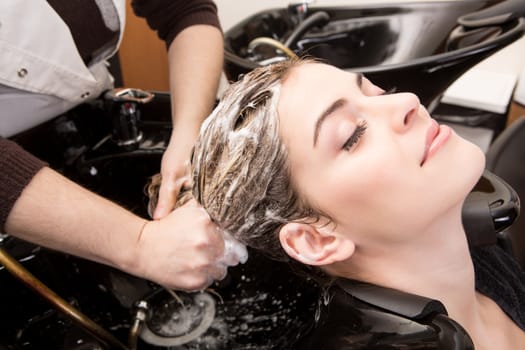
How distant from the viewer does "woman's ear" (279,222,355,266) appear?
0.76 metres

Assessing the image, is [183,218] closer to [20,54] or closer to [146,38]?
[20,54]

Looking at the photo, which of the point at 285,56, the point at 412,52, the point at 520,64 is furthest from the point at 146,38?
the point at 520,64

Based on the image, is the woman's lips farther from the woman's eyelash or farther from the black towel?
the black towel

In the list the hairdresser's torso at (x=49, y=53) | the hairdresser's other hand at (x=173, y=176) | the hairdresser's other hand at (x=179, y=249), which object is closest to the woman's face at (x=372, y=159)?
the hairdresser's other hand at (x=179, y=249)

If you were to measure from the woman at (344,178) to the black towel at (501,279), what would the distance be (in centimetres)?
12

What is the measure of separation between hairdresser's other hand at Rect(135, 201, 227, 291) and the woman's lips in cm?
39

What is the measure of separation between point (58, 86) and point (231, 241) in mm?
539

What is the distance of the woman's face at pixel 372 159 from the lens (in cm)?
69

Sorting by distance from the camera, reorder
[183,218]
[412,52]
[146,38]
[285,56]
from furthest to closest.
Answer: [146,38], [412,52], [285,56], [183,218]

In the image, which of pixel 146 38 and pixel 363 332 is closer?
pixel 363 332

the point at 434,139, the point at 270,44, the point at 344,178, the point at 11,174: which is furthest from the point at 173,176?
the point at 270,44

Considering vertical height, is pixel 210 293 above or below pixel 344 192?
below

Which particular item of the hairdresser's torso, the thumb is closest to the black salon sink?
the hairdresser's torso

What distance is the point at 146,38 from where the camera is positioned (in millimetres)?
2293
